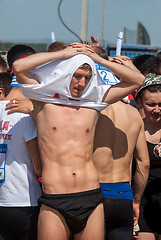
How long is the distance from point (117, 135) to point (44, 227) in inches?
41.6

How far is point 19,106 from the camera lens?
11.9 feet

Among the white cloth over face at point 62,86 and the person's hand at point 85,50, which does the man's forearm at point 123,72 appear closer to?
the person's hand at point 85,50

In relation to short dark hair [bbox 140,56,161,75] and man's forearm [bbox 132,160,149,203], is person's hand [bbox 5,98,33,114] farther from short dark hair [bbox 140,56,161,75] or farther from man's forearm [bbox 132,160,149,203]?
short dark hair [bbox 140,56,161,75]

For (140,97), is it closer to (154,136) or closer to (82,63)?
(154,136)

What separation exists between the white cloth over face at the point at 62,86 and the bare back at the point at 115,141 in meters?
0.28

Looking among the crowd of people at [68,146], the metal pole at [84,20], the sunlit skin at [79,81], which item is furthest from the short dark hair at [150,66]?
the metal pole at [84,20]

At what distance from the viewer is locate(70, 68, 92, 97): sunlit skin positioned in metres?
3.48

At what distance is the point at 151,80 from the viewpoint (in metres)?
4.71

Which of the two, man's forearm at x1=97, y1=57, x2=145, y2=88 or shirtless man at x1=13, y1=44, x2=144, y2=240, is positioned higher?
man's forearm at x1=97, y1=57, x2=145, y2=88

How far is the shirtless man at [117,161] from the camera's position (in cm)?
381

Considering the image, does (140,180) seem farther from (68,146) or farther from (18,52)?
(18,52)

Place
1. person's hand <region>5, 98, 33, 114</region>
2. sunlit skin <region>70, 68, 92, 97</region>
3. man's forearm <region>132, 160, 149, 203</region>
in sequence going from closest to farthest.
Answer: sunlit skin <region>70, 68, 92, 97</region> < person's hand <region>5, 98, 33, 114</region> < man's forearm <region>132, 160, 149, 203</region>

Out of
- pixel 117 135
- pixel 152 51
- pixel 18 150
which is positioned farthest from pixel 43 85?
pixel 152 51

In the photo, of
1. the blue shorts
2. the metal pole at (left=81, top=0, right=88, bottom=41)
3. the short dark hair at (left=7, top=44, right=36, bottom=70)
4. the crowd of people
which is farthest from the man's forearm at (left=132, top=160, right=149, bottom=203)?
the metal pole at (left=81, top=0, right=88, bottom=41)
